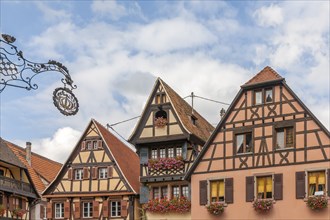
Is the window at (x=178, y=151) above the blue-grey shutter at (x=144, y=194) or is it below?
above

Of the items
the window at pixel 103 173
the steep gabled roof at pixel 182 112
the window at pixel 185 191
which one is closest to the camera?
the window at pixel 185 191

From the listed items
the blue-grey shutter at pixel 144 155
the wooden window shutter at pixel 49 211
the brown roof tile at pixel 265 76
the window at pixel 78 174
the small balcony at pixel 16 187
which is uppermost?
the brown roof tile at pixel 265 76

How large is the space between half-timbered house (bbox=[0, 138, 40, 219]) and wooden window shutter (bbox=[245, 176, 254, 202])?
15985mm

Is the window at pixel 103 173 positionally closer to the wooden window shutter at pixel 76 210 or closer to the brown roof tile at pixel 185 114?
the wooden window shutter at pixel 76 210

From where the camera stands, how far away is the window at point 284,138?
92.9 ft

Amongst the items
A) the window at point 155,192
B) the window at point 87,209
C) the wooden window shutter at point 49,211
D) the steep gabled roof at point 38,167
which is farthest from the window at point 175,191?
the steep gabled roof at point 38,167

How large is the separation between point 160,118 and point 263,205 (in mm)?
8510

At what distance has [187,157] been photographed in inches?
1310

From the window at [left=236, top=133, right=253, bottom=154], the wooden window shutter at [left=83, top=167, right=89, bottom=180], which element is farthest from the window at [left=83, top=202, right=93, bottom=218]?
the window at [left=236, top=133, right=253, bottom=154]

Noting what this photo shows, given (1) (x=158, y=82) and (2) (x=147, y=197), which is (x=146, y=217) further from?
(1) (x=158, y=82)

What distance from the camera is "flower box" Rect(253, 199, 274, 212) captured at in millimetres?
27719

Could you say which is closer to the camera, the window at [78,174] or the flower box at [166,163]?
the flower box at [166,163]

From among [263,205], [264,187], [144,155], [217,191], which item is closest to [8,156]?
[144,155]

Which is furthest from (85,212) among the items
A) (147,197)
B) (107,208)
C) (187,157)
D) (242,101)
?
(242,101)
